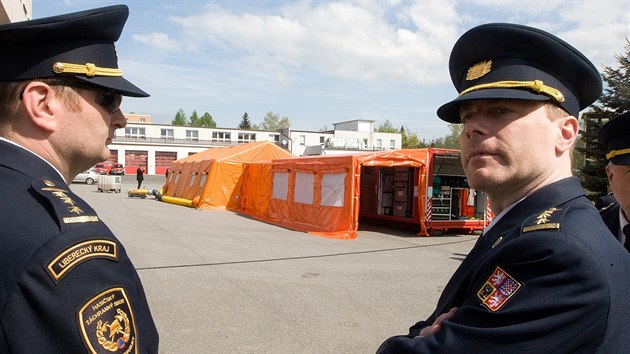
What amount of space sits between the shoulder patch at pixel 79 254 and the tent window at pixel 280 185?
52.6 ft

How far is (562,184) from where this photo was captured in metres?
1.64

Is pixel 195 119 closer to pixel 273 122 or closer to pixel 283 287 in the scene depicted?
pixel 273 122

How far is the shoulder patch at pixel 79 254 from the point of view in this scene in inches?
47.8

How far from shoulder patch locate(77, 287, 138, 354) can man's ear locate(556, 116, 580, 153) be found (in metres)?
1.54

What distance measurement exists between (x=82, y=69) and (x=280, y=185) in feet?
54.3

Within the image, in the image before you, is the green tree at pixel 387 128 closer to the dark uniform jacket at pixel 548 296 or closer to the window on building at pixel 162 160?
the window on building at pixel 162 160

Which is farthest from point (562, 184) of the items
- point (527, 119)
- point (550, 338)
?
point (550, 338)

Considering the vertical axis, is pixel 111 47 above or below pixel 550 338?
above

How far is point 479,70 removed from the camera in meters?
1.81

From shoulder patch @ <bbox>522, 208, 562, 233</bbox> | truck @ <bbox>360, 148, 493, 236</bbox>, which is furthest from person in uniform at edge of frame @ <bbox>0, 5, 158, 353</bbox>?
truck @ <bbox>360, 148, 493, 236</bbox>

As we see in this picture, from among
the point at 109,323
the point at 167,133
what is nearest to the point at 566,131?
the point at 109,323

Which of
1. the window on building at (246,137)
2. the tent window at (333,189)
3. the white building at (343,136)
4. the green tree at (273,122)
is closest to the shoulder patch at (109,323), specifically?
the tent window at (333,189)

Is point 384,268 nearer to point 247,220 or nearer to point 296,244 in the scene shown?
point 296,244

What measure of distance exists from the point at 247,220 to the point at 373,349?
46.4 ft
